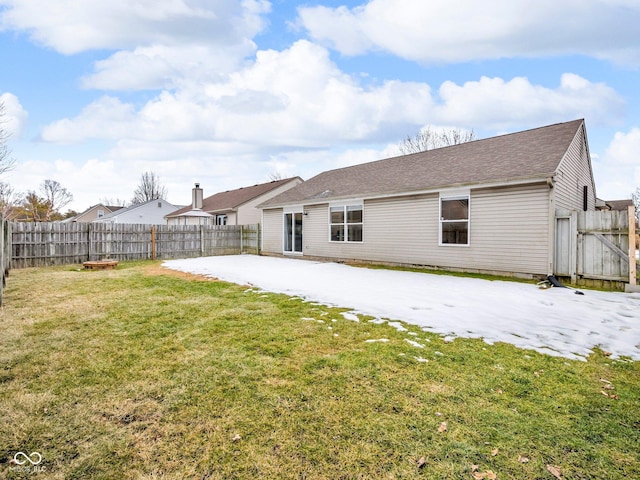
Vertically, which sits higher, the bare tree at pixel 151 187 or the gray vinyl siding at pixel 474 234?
the bare tree at pixel 151 187

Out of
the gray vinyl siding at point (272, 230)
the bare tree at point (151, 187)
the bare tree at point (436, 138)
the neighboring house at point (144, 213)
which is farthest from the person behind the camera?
the bare tree at point (151, 187)

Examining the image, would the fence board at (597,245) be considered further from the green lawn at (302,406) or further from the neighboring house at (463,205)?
the green lawn at (302,406)

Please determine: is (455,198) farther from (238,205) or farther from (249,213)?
(238,205)

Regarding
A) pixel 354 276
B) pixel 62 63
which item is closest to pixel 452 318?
pixel 354 276

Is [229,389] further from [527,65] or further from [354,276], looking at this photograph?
[527,65]

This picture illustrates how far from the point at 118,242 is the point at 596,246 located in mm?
17138

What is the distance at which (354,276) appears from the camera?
9602mm

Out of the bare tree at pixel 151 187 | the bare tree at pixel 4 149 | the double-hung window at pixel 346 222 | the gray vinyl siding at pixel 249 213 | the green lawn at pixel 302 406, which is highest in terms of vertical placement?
the bare tree at pixel 151 187

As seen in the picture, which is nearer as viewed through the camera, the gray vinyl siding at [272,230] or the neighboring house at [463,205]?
the neighboring house at [463,205]

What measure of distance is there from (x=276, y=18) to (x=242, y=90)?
5931 millimetres

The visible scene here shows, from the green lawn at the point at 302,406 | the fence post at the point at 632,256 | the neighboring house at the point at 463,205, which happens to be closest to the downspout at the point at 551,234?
the neighboring house at the point at 463,205

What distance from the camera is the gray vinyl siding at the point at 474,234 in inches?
335

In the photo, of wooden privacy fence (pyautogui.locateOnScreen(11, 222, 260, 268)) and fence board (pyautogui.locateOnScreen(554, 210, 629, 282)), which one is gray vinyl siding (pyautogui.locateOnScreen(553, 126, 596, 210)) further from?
wooden privacy fence (pyautogui.locateOnScreen(11, 222, 260, 268))

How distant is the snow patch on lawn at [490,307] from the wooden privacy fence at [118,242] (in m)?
8.27
